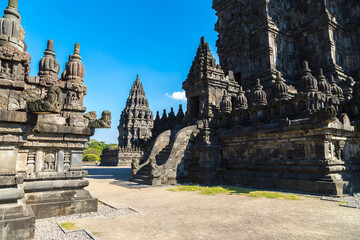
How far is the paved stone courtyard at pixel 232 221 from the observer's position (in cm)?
545

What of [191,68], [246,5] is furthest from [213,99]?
[246,5]

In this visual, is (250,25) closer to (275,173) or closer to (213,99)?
(213,99)

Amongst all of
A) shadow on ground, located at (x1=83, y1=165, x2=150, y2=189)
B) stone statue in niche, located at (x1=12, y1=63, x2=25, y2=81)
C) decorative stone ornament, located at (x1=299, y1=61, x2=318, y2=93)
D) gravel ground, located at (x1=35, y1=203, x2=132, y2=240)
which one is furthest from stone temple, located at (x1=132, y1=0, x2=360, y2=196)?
stone statue in niche, located at (x1=12, y1=63, x2=25, y2=81)

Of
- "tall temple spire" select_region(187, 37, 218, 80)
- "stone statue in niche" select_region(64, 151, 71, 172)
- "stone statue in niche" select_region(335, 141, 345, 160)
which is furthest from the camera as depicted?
"tall temple spire" select_region(187, 37, 218, 80)

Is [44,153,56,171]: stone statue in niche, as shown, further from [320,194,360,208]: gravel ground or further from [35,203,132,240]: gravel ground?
[320,194,360,208]: gravel ground

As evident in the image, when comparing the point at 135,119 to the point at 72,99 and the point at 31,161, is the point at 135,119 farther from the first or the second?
the point at 31,161

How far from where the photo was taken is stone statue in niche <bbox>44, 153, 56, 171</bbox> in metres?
7.52

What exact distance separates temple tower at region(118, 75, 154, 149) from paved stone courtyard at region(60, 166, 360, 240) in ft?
159

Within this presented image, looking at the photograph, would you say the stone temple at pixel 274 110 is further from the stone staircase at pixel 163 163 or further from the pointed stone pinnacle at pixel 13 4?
the pointed stone pinnacle at pixel 13 4

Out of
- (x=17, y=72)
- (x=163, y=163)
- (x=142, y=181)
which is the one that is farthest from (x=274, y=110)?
(x=17, y=72)

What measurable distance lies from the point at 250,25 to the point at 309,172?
2003 cm

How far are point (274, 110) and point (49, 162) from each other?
37.6ft

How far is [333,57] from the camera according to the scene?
76.6ft

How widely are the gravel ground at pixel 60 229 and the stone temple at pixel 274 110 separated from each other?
6.44 m
